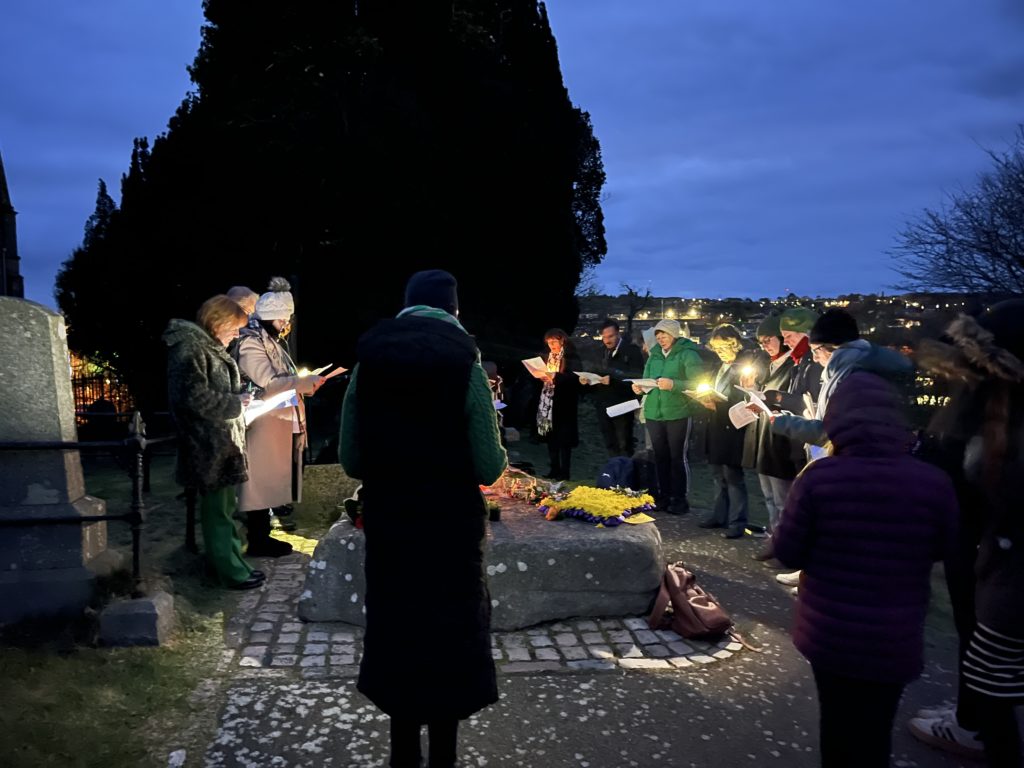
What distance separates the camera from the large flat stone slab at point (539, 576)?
471 centimetres

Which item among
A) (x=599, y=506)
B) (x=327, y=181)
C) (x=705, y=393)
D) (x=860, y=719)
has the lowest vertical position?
(x=860, y=719)

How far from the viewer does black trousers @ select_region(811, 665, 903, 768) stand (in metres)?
2.46

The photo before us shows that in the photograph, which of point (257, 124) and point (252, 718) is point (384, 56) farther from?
point (252, 718)

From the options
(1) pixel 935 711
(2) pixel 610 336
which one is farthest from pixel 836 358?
(2) pixel 610 336

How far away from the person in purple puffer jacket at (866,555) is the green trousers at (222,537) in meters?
3.95

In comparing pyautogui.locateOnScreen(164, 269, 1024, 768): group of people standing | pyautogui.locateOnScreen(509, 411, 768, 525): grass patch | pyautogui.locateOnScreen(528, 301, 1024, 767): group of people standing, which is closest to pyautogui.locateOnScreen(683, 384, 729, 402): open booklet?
pyautogui.locateOnScreen(509, 411, 768, 525): grass patch

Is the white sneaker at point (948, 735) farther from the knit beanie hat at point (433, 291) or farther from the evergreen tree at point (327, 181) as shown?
the evergreen tree at point (327, 181)

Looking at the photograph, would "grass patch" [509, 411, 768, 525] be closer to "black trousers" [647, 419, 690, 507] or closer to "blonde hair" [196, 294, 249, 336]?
"black trousers" [647, 419, 690, 507]

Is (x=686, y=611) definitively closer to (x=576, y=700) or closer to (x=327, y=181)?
(x=576, y=700)

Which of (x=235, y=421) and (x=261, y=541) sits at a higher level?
(x=235, y=421)

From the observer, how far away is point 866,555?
2.42m

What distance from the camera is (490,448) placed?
2656 millimetres

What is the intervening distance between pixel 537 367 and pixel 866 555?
6492mm

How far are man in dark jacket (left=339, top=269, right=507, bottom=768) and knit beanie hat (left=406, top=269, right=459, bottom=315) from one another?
104 mm
